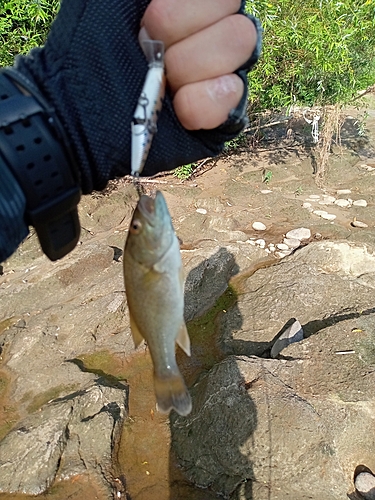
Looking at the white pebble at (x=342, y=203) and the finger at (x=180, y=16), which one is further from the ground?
the finger at (x=180, y=16)

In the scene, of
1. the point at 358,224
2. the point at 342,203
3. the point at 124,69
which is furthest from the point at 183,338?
the point at 342,203

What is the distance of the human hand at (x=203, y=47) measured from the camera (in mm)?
1511

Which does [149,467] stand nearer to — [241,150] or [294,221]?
[294,221]

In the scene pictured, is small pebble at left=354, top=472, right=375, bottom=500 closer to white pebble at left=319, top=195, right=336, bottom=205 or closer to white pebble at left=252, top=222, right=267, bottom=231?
white pebble at left=252, top=222, right=267, bottom=231

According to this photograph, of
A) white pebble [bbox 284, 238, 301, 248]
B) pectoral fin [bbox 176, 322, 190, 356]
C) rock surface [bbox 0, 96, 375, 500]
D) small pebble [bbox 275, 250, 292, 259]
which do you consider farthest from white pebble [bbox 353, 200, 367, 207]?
pectoral fin [bbox 176, 322, 190, 356]

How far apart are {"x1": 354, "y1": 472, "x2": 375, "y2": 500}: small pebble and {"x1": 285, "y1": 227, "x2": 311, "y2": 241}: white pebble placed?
12.6 feet

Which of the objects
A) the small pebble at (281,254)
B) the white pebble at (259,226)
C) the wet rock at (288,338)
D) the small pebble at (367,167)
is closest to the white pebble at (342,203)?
the small pebble at (367,167)

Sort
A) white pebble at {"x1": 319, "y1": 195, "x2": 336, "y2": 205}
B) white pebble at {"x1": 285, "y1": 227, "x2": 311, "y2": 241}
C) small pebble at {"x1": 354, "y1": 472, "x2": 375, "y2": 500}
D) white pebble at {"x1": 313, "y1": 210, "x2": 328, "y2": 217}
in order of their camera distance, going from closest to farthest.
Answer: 1. small pebble at {"x1": 354, "y1": 472, "x2": 375, "y2": 500}
2. white pebble at {"x1": 285, "y1": 227, "x2": 311, "y2": 241}
3. white pebble at {"x1": 313, "y1": 210, "x2": 328, "y2": 217}
4. white pebble at {"x1": 319, "y1": 195, "x2": 336, "y2": 205}

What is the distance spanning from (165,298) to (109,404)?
318 cm

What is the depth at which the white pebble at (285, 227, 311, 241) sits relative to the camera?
7090mm

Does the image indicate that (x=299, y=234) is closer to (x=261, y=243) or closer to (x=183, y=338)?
(x=261, y=243)

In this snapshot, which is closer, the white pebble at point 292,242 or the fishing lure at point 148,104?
the fishing lure at point 148,104

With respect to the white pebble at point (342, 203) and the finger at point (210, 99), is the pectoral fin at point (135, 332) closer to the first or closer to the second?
the finger at point (210, 99)

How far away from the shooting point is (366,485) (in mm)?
3773
